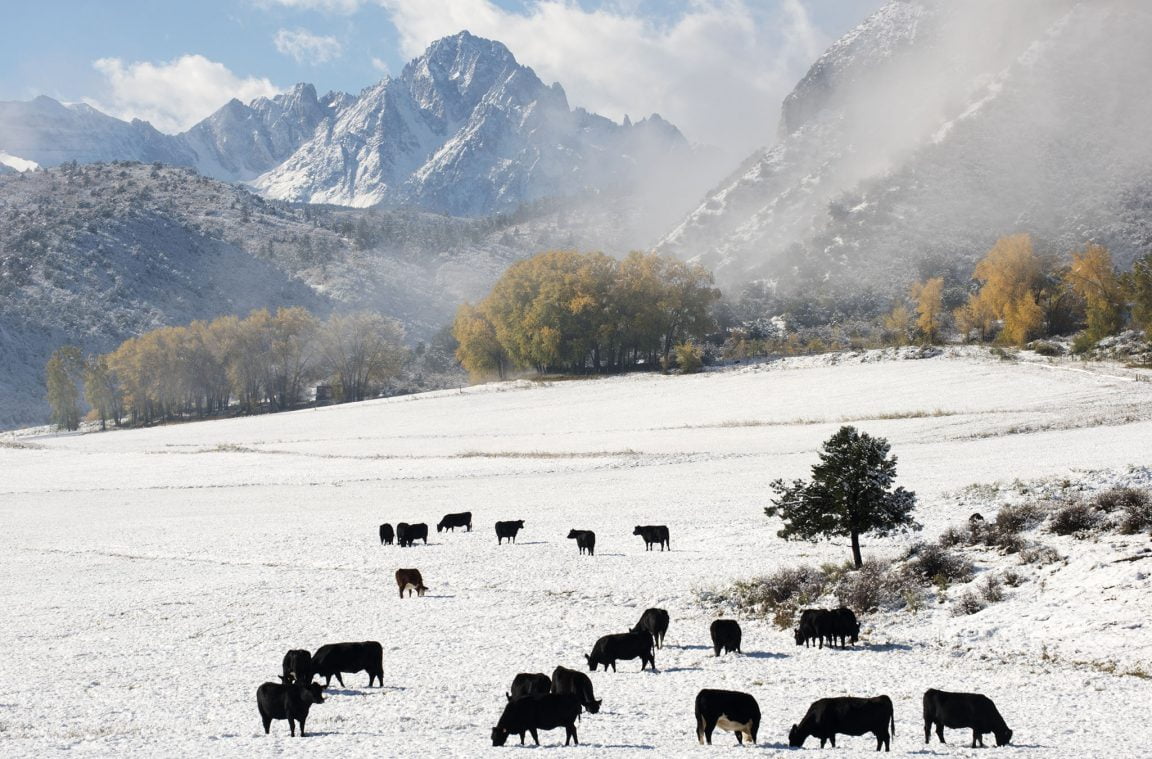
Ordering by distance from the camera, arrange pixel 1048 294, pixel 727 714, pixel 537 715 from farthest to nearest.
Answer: pixel 1048 294, pixel 537 715, pixel 727 714

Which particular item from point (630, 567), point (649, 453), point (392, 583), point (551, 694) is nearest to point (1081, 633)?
point (551, 694)

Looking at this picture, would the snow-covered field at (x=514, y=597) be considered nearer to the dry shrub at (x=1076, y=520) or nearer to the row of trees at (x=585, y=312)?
the dry shrub at (x=1076, y=520)

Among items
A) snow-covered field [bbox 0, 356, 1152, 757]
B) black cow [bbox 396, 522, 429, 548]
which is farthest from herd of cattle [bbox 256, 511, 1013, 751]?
black cow [bbox 396, 522, 429, 548]

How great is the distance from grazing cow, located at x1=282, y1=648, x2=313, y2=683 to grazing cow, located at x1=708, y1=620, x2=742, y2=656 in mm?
8295

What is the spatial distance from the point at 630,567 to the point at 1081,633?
42.8 ft

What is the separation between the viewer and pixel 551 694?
14.2 m

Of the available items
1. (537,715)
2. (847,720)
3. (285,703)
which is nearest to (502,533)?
(285,703)

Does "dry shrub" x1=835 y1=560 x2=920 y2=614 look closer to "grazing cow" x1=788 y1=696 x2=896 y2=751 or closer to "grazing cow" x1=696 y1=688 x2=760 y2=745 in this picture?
"grazing cow" x1=788 y1=696 x2=896 y2=751

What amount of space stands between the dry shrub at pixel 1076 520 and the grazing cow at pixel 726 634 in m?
9.89

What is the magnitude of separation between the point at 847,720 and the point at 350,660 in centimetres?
963

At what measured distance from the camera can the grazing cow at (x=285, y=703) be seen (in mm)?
14695

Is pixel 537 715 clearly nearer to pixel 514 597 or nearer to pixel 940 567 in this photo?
pixel 514 597

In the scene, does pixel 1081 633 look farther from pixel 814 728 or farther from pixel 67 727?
pixel 67 727

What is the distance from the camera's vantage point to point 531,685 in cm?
1572
